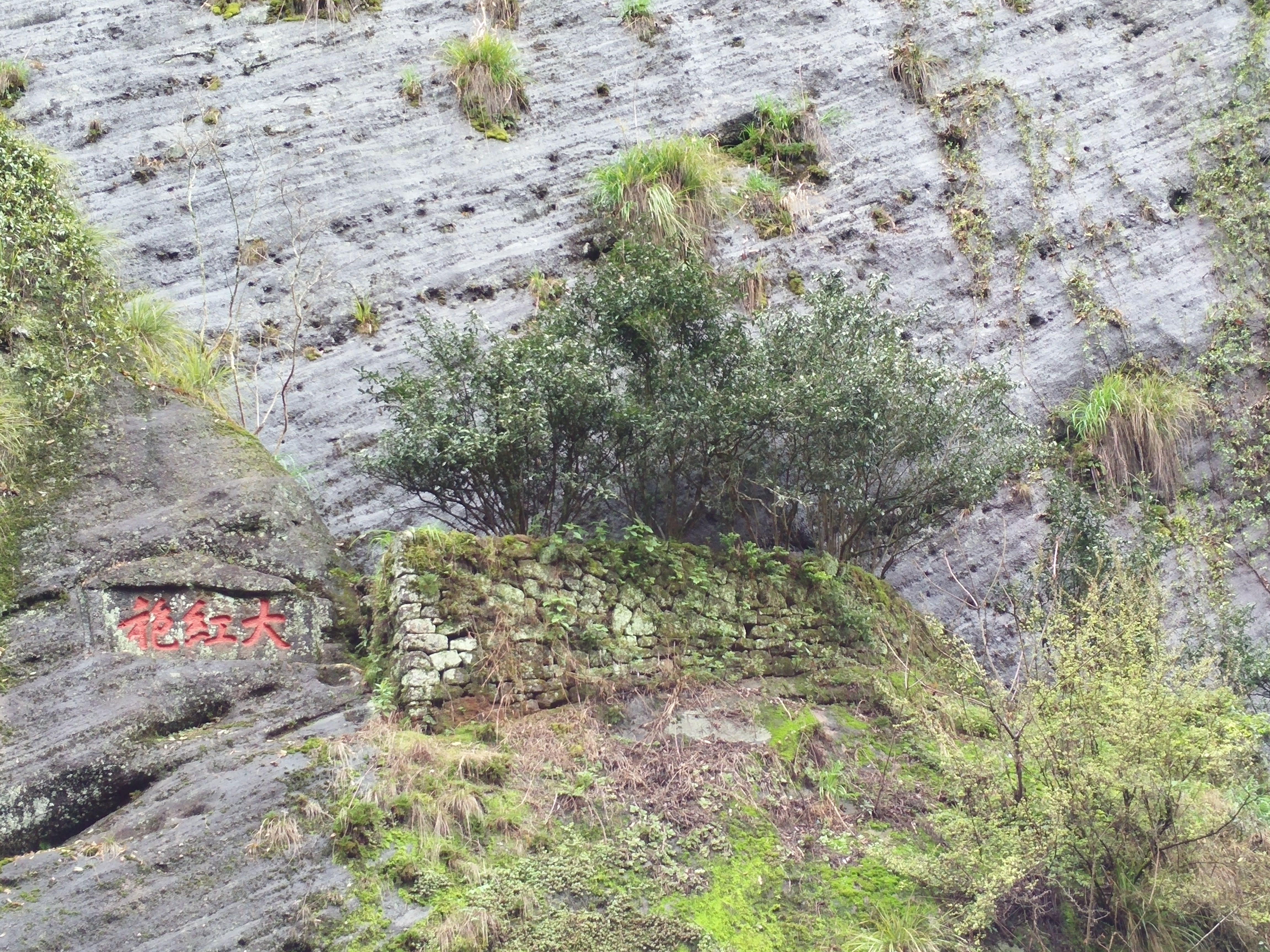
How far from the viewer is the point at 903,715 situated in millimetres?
6719

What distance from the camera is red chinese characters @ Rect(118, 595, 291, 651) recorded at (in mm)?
6332

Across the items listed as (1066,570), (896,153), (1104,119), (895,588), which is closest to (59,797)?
(895,588)

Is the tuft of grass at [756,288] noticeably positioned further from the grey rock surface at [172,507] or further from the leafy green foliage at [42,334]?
the leafy green foliage at [42,334]

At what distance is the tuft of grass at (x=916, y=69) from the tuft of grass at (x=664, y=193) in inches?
115

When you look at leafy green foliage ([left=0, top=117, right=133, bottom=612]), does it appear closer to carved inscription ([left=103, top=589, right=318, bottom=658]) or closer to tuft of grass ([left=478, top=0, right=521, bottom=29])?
carved inscription ([left=103, top=589, right=318, bottom=658])

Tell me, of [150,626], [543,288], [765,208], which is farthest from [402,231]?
[150,626]

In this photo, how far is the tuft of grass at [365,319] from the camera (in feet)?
32.2

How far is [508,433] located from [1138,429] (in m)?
6.08

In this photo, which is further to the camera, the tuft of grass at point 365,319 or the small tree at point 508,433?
the tuft of grass at point 365,319

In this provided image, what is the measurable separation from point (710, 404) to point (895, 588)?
8.96 ft

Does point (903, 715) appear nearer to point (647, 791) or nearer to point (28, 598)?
point (647, 791)

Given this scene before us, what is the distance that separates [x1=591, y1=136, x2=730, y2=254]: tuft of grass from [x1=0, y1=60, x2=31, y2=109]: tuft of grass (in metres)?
5.81

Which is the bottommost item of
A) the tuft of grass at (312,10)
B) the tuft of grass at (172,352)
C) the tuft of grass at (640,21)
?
the tuft of grass at (172,352)

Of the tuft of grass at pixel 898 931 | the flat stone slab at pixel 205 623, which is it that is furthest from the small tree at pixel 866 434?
the flat stone slab at pixel 205 623
